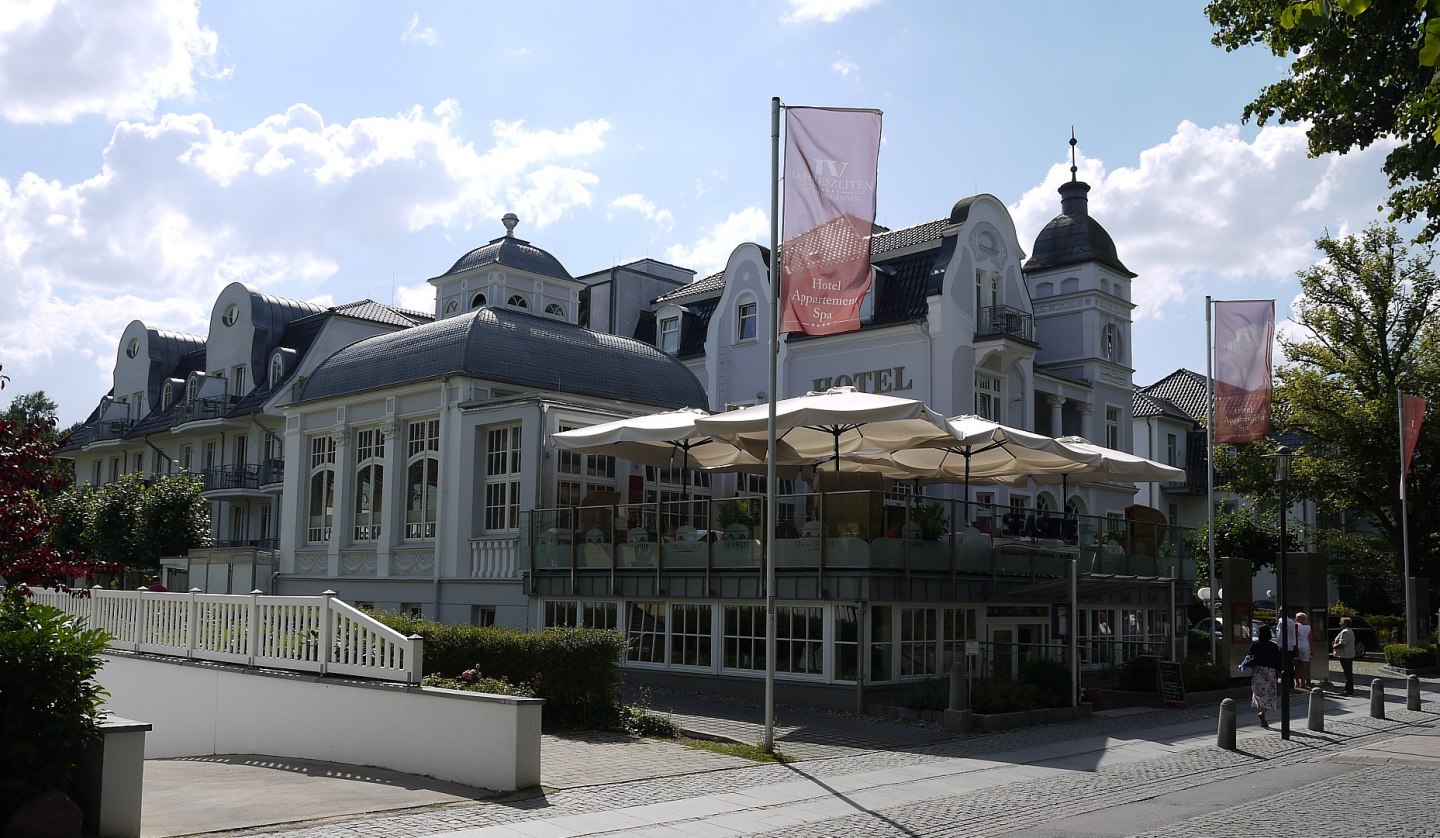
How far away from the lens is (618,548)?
24.5 metres

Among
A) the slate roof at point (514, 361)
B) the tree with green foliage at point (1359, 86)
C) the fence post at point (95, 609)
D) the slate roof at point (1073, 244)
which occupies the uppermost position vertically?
the slate roof at point (1073, 244)

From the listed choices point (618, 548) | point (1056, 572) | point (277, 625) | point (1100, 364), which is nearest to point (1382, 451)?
point (1100, 364)

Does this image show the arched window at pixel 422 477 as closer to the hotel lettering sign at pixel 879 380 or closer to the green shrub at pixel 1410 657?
the hotel lettering sign at pixel 879 380

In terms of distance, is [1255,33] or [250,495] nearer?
[1255,33]

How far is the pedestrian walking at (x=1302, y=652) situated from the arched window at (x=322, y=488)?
2198 cm

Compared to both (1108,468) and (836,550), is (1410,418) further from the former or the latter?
(836,550)

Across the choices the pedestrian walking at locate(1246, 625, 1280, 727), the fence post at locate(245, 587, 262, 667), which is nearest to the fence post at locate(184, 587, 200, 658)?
the fence post at locate(245, 587, 262, 667)

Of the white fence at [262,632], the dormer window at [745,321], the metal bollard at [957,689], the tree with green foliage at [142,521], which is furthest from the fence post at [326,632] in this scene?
the tree with green foliage at [142,521]

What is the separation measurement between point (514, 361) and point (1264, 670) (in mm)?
17275

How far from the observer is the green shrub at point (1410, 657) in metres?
33.2

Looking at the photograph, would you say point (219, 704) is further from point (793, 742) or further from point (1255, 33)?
point (1255, 33)

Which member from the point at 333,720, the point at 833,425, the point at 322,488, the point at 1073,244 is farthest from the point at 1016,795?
the point at 1073,244

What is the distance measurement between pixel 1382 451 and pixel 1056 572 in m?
19.9

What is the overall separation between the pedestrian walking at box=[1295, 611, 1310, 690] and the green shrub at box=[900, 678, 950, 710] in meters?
9.04
